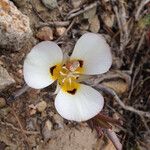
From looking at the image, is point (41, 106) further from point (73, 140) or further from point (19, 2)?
point (19, 2)

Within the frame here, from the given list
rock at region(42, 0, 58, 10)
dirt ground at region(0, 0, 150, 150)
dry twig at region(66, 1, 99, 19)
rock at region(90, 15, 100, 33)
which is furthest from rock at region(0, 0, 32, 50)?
rock at region(90, 15, 100, 33)

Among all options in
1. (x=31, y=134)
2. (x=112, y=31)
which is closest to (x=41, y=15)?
(x=112, y=31)

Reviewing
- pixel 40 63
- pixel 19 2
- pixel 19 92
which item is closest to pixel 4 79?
pixel 19 92

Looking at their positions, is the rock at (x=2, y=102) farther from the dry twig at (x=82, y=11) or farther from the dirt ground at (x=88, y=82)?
the dry twig at (x=82, y=11)

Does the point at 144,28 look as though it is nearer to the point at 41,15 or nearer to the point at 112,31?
the point at 112,31

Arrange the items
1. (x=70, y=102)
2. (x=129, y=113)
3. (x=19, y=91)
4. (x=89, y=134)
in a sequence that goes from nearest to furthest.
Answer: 1. (x=70, y=102)
2. (x=19, y=91)
3. (x=89, y=134)
4. (x=129, y=113)

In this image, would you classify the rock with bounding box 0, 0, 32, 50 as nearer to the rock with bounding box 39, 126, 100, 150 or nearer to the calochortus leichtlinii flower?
the calochortus leichtlinii flower

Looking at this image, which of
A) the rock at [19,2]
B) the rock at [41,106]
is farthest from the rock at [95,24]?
the rock at [41,106]
